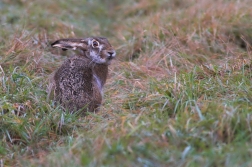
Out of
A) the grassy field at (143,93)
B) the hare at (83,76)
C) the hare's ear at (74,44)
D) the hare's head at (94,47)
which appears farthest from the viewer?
the hare's ear at (74,44)

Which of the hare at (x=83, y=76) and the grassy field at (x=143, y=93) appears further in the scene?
the hare at (x=83, y=76)

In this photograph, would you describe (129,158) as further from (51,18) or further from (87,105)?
(51,18)

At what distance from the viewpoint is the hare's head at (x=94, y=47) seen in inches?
235

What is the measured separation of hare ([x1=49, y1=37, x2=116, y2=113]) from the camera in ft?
18.6

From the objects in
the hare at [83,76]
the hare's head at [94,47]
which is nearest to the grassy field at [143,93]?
the hare at [83,76]

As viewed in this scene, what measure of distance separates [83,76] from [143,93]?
25.4 inches

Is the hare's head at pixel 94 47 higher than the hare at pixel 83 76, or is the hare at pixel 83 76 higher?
the hare's head at pixel 94 47

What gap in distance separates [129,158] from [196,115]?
80cm

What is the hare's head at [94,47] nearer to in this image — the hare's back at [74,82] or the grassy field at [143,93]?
the hare's back at [74,82]

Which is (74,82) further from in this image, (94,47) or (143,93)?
(143,93)

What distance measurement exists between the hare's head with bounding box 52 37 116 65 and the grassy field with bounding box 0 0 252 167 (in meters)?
0.44

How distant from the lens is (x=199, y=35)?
7.71m

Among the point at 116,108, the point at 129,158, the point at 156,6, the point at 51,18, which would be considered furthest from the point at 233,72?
the point at 156,6

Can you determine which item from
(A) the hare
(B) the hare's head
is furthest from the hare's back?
(B) the hare's head
